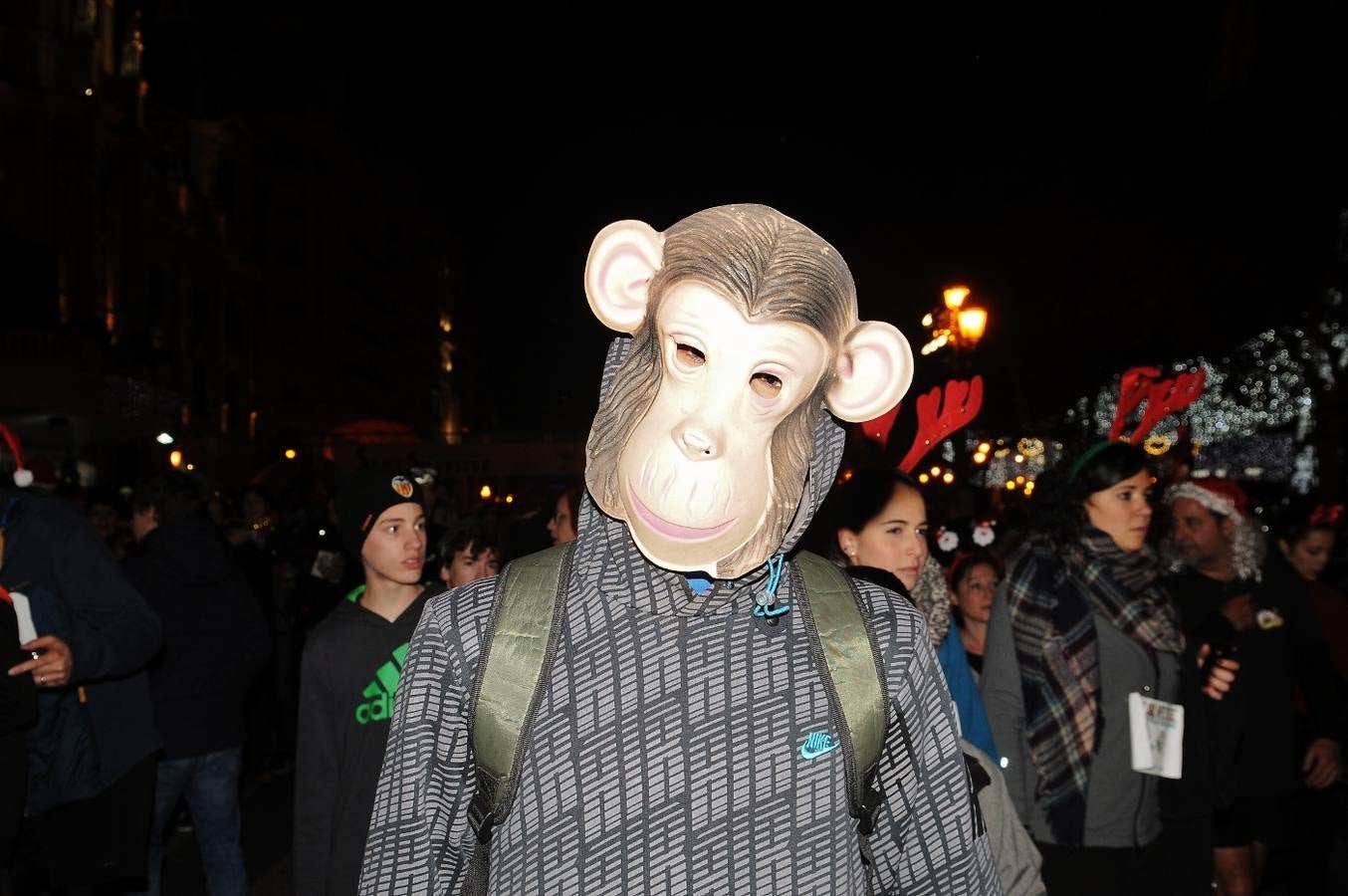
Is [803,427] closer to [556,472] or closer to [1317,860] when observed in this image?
[1317,860]

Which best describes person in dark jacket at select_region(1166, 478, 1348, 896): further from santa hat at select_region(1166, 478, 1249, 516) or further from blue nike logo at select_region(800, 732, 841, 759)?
blue nike logo at select_region(800, 732, 841, 759)

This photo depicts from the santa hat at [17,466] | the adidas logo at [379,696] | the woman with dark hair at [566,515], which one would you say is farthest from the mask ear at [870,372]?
the woman with dark hair at [566,515]

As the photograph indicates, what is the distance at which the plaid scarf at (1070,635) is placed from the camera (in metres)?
3.93

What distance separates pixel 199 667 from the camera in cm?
502

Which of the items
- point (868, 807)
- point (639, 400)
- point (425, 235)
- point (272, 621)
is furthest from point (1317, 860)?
point (425, 235)

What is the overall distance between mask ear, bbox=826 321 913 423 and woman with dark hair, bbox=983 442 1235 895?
92.1 inches

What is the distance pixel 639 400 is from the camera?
1969mm

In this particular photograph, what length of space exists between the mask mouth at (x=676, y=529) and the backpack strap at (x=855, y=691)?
0.25 meters

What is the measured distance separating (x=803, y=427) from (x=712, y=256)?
333 mm

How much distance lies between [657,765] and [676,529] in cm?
38

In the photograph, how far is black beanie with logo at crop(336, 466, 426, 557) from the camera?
3.98 meters

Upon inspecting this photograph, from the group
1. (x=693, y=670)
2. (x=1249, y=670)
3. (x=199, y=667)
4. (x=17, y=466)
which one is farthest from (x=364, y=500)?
(x=1249, y=670)

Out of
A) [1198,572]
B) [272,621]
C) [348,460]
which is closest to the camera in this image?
[1198,572]

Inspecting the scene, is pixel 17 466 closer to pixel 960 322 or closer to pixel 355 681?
pixel 355 681
